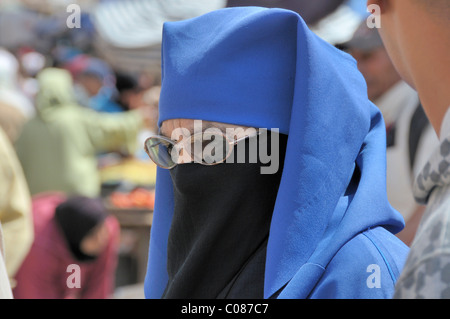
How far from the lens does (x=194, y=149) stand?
6.13 feet

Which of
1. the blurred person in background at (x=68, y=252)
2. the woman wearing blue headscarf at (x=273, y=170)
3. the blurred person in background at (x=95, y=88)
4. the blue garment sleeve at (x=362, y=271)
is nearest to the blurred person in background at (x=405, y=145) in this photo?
the woman wearing blue headscarf at (x=273, y=170)

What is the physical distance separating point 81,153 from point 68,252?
6.76ft

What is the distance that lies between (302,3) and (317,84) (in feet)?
13.9

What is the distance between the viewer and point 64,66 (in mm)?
9508

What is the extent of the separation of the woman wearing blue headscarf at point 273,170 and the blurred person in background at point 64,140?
14.2 ft

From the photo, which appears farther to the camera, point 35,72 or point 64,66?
point 35,72

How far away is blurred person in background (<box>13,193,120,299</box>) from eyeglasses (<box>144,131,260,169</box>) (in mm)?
2469

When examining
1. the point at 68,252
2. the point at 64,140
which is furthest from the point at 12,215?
the point at 64,140

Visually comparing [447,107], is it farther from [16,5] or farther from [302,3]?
[16,5]

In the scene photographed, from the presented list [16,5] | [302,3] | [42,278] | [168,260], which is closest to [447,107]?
[168,260]

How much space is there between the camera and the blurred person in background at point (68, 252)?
4.41 meters

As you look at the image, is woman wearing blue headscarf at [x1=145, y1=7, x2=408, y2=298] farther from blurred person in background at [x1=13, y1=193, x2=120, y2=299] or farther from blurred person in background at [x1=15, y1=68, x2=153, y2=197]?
blurred person in background at [x1=15, y1=68, x2=153, y2=197]

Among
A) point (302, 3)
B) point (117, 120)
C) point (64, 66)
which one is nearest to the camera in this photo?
point (302, 3)

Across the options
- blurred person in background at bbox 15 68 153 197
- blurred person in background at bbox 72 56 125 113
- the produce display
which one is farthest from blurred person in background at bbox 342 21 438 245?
blurred person in background at bbox 72 56 125 113
